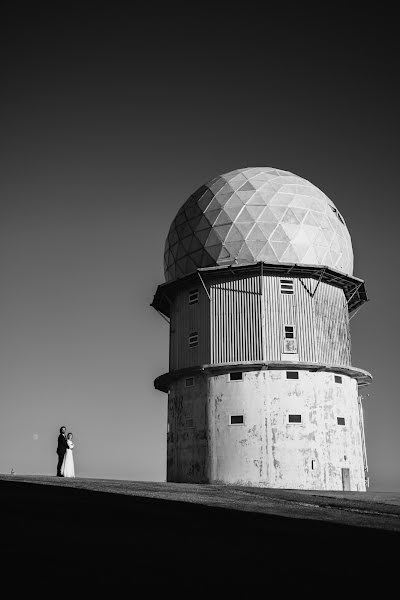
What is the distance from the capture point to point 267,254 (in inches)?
1065

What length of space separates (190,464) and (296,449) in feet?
16.0

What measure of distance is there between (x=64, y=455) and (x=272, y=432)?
886 cm

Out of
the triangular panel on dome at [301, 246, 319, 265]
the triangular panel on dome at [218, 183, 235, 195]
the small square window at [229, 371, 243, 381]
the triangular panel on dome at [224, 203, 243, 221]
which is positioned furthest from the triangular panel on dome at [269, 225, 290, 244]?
the small square window at [229, 371, 243, 381]

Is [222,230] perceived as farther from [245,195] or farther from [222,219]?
[245,195]

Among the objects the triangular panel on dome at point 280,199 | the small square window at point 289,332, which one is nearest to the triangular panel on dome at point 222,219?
the triangular panel on dome at point 280,199

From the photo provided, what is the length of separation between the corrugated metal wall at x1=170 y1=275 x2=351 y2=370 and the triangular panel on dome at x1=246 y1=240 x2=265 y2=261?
1.10 m

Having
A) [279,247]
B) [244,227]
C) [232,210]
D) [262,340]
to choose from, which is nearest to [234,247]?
[244,227]

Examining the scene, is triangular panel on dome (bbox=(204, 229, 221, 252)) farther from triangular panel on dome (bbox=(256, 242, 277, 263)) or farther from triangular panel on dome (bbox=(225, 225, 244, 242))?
triangular panel on dome (bbox=(256, 242, 277, 263))

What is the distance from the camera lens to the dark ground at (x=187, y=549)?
191 inches

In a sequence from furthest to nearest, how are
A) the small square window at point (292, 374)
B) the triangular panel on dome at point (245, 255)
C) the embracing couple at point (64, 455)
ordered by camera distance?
the triangular panel on dome at point (245, 255) → the small square window at point (292, 374) → the embracing couple at point (64, 455)

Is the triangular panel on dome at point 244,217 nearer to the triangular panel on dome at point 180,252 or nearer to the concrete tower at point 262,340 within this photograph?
the concrete tower at point 262,340

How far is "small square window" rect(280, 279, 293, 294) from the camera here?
27.0 metres

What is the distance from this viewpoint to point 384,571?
5680 mm

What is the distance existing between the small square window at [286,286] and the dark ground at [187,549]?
16.2 meters
